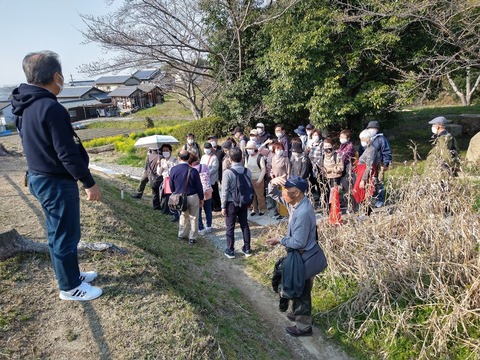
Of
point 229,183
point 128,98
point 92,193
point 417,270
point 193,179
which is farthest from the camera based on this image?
point 128,98

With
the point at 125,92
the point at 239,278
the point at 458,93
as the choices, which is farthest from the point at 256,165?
the point at 125,92

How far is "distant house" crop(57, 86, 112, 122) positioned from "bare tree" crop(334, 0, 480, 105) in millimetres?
40717

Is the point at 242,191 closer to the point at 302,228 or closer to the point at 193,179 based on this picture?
the point at 193,179

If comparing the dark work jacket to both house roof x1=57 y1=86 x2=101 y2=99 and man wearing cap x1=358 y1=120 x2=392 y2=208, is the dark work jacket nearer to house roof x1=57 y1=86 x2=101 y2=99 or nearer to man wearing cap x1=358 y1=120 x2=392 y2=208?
man wearing cap x1=358 y1=120 x2=392 y2=208

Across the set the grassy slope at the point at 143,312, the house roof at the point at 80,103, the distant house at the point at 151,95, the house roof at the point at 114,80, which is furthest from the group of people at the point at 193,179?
the house roof at the point at 114,80

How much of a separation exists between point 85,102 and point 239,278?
4715 cm

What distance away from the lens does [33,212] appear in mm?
5164

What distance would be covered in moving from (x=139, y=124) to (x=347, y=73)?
89.6 feet

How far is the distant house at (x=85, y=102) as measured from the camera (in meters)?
43.9

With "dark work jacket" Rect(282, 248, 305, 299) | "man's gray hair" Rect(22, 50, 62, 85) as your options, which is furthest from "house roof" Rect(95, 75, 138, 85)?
"dark work jacket" Rect(282, 248, 305, 299)

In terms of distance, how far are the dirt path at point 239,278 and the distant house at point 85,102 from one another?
40.9 meters

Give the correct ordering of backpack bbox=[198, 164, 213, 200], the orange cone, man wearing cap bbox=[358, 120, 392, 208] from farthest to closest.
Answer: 1. backpack bbox=[198, 164, 213, 200]
2. man wearing cap bbox=[358, 120, 392, 208]
3. the orange cone

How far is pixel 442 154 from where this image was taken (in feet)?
17.3

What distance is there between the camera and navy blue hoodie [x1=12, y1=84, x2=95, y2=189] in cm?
249
